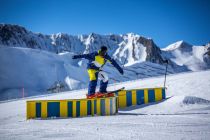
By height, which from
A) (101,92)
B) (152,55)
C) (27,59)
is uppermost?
(152,55)

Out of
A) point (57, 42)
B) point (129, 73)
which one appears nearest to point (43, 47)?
point (57, 42)

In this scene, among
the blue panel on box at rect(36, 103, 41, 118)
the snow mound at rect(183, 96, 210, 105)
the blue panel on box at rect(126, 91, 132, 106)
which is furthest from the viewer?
the blue panel on box at rect(126, 91, 132, 106)

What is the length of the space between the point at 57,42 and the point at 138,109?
18485 centimetres

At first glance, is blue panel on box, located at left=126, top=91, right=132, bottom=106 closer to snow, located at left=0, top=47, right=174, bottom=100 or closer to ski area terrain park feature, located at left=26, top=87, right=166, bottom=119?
ski area terrain park feature, located at left=26, top=87, right=166, bottom=119

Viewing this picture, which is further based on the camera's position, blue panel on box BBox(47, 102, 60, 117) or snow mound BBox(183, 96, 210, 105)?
snow mound BBox(183, 96, 210, 105)

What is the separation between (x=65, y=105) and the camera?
23.2 feet

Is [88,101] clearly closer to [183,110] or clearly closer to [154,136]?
[183,110]

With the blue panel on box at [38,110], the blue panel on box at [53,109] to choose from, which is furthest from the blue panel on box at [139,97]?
the blue panel on box at [38,110]

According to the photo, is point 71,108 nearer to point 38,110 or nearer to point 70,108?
point 70,108

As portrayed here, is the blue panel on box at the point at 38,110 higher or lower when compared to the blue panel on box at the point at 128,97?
lower

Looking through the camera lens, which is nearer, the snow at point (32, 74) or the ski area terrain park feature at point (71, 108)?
the ski area terrain park feature at point (71, 108)

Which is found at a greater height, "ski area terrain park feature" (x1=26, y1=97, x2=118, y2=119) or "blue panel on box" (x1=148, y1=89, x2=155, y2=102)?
"blue panel on box" (x1=148, y1=89, x2=155, y2=102)

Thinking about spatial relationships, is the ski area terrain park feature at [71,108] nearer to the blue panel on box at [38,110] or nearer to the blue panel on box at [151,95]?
the blue panel on box at [38,110]

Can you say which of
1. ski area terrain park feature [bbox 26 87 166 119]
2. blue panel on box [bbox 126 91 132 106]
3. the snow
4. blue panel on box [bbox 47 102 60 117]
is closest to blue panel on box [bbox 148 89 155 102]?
blue panel on box [bbox 126 91 132 106]
